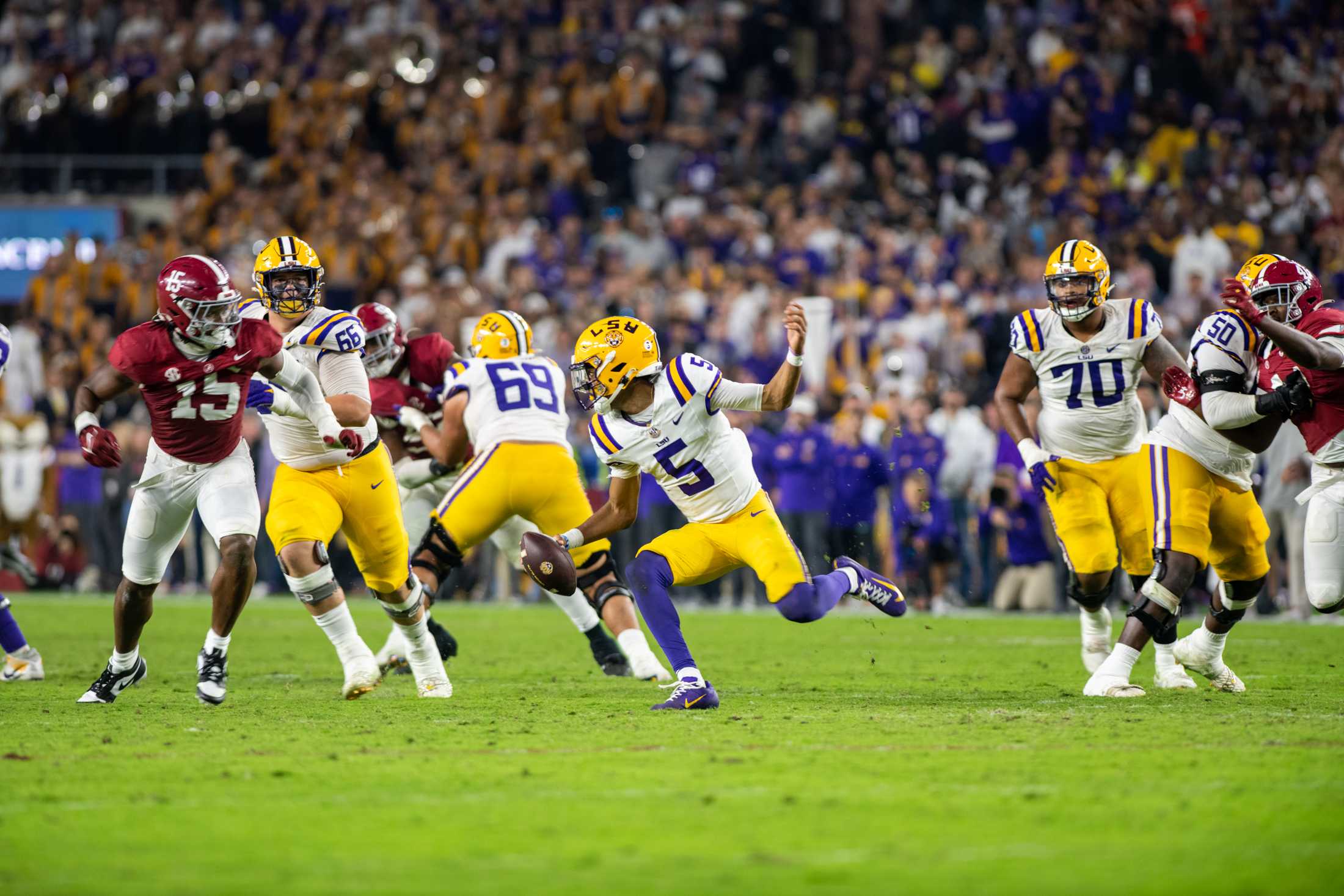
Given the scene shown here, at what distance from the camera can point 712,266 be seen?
61.0 ft

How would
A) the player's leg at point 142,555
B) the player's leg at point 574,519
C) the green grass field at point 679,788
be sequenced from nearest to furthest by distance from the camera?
the green grass field at point 679,788 → the player's leg at point 142,555 → the player's leg at point 574,519

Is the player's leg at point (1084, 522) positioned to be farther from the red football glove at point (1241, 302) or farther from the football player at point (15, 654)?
the football player at point (15, 654)

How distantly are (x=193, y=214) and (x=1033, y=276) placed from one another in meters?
11.4

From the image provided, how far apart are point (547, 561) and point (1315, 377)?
12.2 ft

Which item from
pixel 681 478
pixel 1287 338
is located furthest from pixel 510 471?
pixel 1287 338

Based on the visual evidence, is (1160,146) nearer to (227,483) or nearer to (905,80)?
(905,80)

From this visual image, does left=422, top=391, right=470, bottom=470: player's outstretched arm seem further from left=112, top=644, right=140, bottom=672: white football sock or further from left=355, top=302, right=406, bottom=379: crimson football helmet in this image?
left=112, top=644, right=140, bottom=672: white football sock

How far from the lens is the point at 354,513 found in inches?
323

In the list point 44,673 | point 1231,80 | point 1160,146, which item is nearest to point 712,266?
point 1160,146

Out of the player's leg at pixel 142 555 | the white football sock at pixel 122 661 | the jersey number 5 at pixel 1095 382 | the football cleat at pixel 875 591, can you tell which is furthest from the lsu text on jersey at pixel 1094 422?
the white football sock at pixel 122 661

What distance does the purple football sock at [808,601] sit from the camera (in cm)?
739

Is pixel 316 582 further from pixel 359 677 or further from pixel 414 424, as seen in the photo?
pixel 414 424

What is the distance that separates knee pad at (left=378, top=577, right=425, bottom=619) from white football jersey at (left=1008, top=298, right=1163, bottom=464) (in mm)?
3396

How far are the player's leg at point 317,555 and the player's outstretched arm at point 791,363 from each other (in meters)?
2.43
